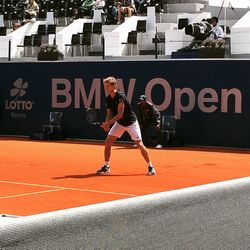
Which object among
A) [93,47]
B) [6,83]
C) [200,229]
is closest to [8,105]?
[6,83]

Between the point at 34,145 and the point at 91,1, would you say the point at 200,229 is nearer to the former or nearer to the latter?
the point at 34,145

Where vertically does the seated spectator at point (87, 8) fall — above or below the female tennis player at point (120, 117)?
above

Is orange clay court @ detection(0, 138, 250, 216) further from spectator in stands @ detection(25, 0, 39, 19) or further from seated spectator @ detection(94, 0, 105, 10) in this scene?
spectator in stands @ detection(25, 0, 39, 19)

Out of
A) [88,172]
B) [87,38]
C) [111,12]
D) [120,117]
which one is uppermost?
[111,12]

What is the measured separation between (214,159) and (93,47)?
573 inches

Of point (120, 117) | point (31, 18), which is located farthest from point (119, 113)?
point (31, 18)

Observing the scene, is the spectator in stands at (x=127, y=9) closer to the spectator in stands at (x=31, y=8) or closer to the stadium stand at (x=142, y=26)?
the stadium stand at (x=142, y=26)

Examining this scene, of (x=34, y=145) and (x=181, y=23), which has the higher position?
(x=181, y=23)

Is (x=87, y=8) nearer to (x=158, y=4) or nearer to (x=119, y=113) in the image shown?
(x=158, y=4)

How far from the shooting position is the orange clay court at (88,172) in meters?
11.4

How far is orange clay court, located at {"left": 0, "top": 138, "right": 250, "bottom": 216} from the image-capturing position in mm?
11422

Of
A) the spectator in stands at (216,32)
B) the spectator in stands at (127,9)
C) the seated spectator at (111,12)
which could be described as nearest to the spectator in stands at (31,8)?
the seated spectator at (111,12)

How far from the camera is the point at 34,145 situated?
22.2 metres

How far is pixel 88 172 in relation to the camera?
15.1m
